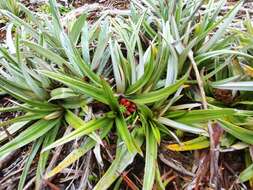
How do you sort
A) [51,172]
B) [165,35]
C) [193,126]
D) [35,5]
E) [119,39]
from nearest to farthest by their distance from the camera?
[51,172]
[193,126]
[165,35]
[119,39]
[35,5]

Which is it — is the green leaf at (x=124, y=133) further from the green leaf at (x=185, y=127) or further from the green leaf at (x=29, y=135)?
the green leaf at (x=29, y=135)

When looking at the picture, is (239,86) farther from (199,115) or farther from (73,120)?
(73,120)

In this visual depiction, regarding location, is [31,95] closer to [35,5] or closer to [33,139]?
[33,139]

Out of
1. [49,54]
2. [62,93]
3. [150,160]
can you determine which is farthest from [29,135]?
[150,160]

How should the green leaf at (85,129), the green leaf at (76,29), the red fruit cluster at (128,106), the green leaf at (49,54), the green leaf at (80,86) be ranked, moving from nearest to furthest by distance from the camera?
the green leaf at (85,129) < the green leaf at (80,86) < the red fruit cluster at (128,106) < the green leaf at (49,54) < the green leaf at (76,29)

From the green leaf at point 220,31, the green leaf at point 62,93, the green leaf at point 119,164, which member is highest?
the green leaf at point 62,93

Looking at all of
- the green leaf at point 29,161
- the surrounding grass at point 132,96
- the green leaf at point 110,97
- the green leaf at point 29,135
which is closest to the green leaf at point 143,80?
the surrounding grass at point 132,96

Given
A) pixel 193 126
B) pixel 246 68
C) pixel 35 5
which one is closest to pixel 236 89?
pixel 246 68
